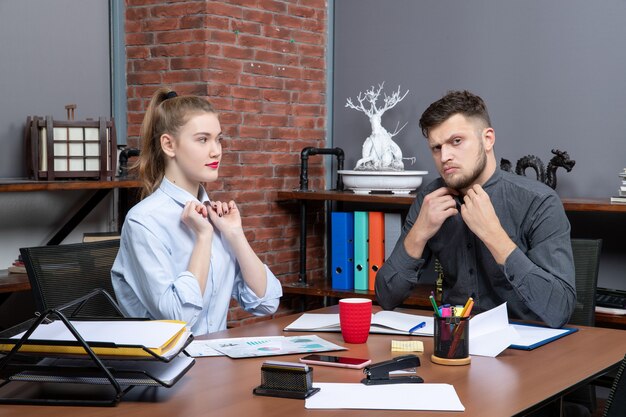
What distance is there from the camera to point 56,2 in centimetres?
350

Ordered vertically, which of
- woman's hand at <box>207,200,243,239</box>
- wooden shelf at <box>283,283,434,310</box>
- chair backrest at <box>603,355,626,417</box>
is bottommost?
wooden shelf at <box>283,283,434,310</box>

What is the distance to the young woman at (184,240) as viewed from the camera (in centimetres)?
209

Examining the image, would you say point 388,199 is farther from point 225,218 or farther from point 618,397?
point 618,397

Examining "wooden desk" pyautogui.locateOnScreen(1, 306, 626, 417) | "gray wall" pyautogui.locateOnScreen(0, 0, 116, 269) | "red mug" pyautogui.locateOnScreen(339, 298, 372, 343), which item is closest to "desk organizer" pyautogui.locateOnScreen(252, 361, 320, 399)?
"wooden desk" pyautogui.locateOnScreen(1, 306, 626, 417)

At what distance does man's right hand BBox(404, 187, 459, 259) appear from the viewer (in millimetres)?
2361

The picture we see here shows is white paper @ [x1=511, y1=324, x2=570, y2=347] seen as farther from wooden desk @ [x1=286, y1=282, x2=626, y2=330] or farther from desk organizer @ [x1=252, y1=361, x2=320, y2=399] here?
wooden desk @ [x1=286, y1=282, x2=626, y2=330]

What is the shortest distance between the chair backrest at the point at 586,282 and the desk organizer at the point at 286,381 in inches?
43.7

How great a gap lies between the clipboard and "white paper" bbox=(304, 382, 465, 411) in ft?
1.30

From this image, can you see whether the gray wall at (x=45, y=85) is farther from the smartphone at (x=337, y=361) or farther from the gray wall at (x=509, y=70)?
the smartphone at (x=337, y=361)

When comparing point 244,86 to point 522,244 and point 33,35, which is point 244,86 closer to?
point 33,35

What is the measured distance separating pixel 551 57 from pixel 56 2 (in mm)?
2094

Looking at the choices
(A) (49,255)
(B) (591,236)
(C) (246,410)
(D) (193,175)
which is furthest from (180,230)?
(B) (591,236)

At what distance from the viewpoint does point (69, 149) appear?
3145 mm

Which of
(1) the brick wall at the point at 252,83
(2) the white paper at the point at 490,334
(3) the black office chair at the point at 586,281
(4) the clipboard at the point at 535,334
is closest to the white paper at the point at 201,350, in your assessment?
(2) the white paper at the point at 490,334
